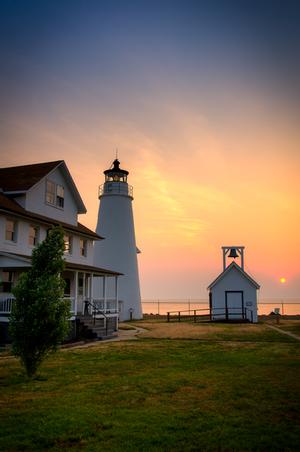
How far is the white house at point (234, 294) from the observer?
37250mm

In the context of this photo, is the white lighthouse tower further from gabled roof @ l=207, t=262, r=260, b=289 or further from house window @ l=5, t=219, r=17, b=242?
house window @ l=5, t=219, r=17, b=242

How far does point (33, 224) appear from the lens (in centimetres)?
2466

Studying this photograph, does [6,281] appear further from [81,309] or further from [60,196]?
[60,196]

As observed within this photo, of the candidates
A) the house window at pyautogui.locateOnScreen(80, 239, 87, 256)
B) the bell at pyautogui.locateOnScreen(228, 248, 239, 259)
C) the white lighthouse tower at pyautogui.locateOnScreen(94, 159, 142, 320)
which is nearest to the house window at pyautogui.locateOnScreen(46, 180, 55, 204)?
the house window at pyautogui.locateOnScreen(80, 239, 87, 256)

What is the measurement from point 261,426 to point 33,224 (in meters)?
20.0

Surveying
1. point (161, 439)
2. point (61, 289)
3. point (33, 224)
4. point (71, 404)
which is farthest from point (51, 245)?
point (33, 224)

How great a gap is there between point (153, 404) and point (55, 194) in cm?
2103

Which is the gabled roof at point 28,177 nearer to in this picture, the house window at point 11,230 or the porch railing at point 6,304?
the house window at point 11,230

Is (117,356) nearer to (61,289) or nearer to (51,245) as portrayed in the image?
(61,289)

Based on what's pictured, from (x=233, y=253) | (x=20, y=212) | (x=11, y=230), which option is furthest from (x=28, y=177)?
(x=233, y=253)

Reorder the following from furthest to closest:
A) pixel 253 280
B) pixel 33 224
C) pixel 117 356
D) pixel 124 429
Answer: pixel 253 280 → pixel 33 224 → pixel 117 356 → pixel 124 429

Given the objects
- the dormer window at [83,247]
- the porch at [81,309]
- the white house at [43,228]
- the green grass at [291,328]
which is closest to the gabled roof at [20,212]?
the white house at [43,228]

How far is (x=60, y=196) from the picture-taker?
2812 centimetres

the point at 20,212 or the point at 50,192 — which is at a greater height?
the point at 50,192
